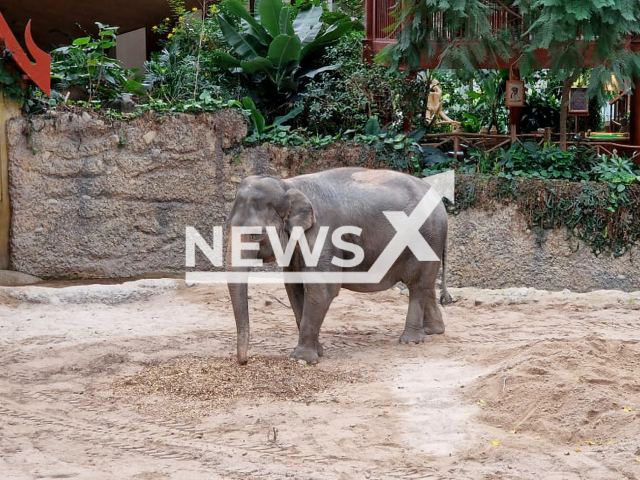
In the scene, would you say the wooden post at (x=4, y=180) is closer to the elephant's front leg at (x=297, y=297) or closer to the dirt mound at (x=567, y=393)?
the elephant's front leg at (x=297, y=297)

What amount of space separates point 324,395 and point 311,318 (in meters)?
1.11

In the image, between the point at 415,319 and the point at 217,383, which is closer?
the point at 217,383

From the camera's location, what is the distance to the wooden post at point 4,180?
41.4 ft

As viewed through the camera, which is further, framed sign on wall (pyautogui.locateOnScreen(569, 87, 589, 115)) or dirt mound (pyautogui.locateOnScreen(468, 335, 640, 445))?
framed sign on wall (pyautogui.locateOnScreen(569, 87, 589, 115))

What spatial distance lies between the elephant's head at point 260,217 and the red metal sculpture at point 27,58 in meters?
5.93

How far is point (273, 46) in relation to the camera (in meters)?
14.7

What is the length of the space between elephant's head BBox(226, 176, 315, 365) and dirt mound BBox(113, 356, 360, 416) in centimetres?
27

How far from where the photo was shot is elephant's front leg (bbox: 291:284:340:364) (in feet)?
27.4

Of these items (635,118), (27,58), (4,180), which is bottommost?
(4,180)

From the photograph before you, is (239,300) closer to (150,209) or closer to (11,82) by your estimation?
(150,209)

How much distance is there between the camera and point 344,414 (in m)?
6.88

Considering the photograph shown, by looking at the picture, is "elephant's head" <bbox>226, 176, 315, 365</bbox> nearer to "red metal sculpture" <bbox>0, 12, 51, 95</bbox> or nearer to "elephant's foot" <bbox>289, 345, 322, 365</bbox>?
"elephant's foot" <bbox>289, 345, 322, 365</bbox>

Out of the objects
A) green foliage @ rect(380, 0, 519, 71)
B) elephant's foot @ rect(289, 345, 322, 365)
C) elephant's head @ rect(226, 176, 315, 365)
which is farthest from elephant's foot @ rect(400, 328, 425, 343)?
green foliage @ rect(380, 0, 519, 71)

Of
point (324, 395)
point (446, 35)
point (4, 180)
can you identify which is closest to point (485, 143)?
point (446, 35)
